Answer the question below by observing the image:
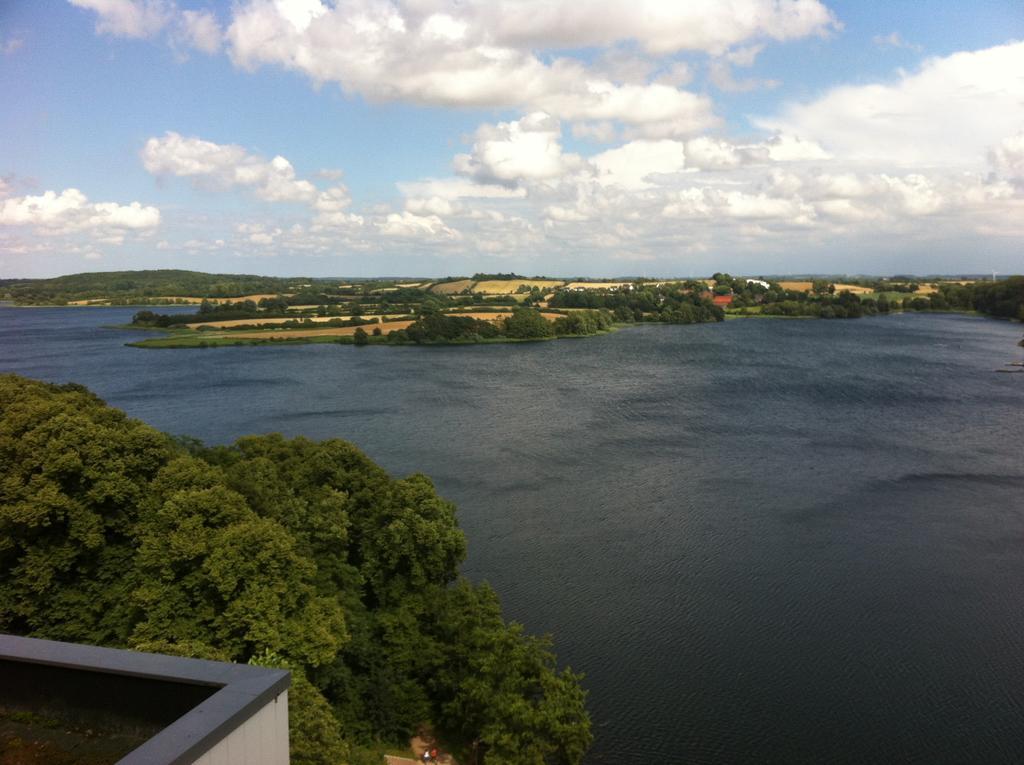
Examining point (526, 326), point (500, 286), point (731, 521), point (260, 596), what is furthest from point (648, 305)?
point (260, 596)

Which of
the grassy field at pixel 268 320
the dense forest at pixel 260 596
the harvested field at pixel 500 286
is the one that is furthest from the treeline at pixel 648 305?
the dense forest at pixel 260 596

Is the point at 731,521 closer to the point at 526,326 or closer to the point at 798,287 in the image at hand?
the point at 526,326

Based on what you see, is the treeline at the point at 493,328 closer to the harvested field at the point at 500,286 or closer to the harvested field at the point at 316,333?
the harvested field at the point at 316,333

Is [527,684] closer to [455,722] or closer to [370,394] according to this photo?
[455,722]

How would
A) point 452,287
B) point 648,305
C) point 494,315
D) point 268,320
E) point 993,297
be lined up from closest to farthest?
point 494,315, point 268,320, point 993,297, point 648,305, point 452,287

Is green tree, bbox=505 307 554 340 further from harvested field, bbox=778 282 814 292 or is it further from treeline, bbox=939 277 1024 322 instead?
treeline, bbox=939 277 1024 322
